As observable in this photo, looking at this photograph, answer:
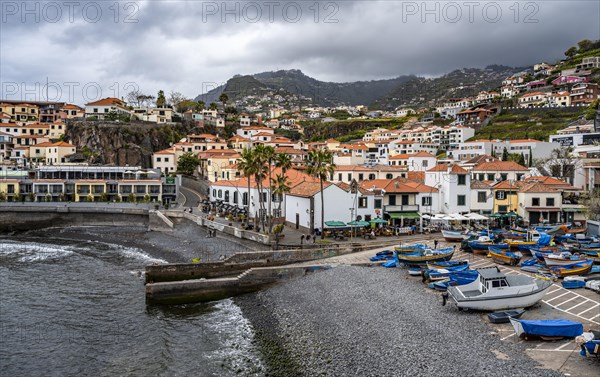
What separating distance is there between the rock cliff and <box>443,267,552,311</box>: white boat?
89.4 metres

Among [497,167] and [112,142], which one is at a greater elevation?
[112,142]

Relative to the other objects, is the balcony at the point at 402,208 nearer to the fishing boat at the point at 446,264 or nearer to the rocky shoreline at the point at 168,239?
the rocky shoreline at the point at 168,239

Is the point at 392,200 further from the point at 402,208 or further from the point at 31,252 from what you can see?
the point at 31,252

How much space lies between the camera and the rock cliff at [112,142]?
101 metres

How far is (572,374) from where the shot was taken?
53.1 feet

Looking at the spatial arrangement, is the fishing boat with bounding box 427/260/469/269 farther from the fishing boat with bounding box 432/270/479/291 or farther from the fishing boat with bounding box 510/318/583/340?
the fishing boat with bounding box 510/318/583/340

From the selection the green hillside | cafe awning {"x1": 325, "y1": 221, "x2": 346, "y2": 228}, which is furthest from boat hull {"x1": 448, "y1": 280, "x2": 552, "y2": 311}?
the green hillside

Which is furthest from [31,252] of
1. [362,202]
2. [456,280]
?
[456,280]

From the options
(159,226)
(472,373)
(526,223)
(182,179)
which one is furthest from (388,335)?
(182,179)

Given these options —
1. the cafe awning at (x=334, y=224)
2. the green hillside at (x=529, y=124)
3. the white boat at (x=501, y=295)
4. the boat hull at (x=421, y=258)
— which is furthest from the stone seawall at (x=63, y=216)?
the green hillside at (x=529, y=124)

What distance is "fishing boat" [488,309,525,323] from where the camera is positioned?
22.3 metres

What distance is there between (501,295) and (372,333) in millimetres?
7319

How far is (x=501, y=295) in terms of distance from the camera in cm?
2370

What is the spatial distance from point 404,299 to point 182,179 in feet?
216
